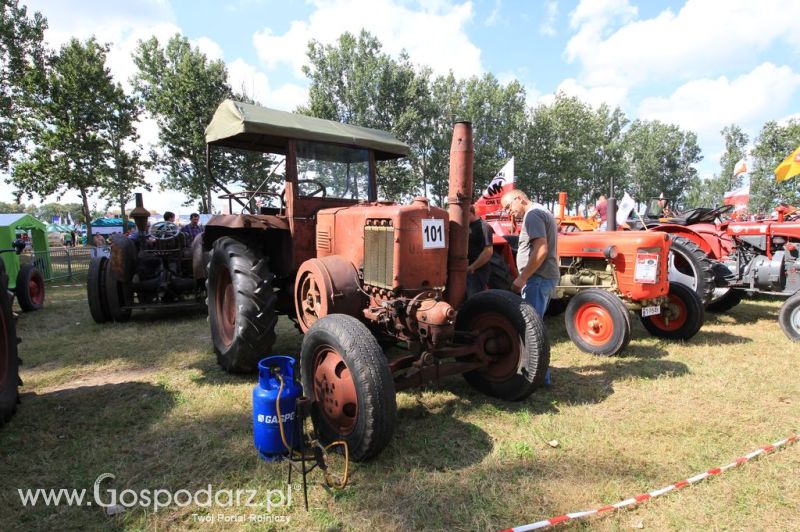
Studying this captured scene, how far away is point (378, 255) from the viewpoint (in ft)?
10.3

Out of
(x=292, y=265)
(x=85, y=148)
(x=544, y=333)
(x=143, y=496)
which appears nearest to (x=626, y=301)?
(x=544, y=333)

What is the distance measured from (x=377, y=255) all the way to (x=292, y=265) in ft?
4.32

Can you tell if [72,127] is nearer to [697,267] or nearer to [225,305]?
[225,305]

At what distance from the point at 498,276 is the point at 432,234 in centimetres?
199

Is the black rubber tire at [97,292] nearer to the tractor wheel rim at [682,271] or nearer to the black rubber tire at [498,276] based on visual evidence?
the black rubber tire at [498,276]

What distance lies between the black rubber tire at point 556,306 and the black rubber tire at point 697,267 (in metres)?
1.39

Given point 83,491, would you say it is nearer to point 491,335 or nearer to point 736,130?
point 491,335

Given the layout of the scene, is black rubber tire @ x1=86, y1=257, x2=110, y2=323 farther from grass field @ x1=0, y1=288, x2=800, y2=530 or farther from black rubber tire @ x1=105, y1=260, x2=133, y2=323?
grass field @ x1=0, y1=288, x2=800, y2=530

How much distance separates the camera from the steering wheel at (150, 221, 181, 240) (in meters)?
6.66

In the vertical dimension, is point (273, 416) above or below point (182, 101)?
below

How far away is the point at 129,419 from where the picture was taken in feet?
10.2

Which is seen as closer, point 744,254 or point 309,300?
point 309,300

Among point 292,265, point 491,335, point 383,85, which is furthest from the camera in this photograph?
point 383,85

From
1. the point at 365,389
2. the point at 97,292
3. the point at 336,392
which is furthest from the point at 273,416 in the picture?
the point at 97,292
